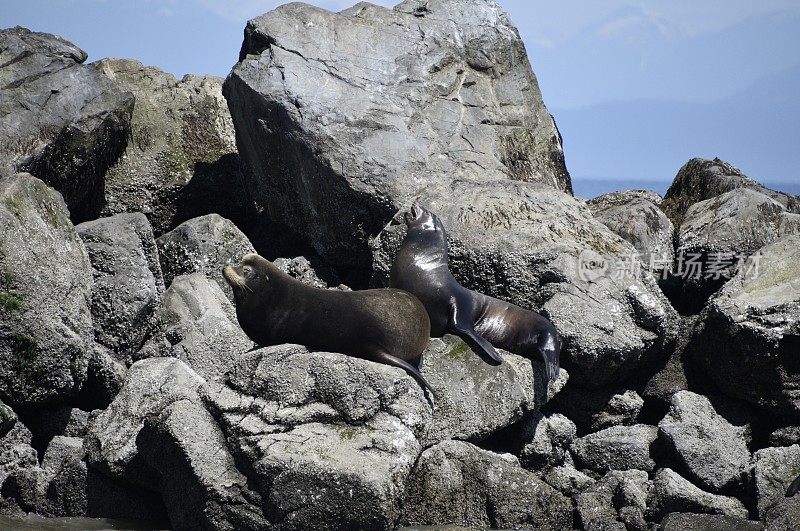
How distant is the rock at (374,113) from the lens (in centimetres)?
1320

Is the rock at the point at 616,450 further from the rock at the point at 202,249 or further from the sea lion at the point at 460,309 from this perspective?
the rock at the point at 202,249

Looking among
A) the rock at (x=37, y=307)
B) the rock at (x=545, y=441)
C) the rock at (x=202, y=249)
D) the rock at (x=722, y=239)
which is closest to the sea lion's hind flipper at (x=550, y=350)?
the rock at (x=545, y=441)

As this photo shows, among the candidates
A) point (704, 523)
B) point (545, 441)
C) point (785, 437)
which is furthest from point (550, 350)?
point (704, 523)

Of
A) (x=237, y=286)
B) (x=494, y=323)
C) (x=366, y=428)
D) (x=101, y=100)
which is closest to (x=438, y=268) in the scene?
(x=494, y=323)

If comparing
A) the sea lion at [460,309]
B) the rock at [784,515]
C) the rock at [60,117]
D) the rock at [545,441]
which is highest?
the rock at [60,117]

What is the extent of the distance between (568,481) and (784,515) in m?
1.98

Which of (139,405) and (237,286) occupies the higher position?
(237,286)

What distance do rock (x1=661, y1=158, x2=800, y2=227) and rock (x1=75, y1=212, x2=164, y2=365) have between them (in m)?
7.05

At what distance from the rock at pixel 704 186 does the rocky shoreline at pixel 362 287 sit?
6 cm

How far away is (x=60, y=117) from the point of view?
1356 cm

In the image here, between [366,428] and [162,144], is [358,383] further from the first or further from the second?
[162,144]

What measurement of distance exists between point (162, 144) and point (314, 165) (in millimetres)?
2865

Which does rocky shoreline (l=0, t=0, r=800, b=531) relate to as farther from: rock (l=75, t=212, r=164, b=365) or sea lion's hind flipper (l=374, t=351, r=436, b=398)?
sea lion's hind flipper (l=374, t=351, r=436, b=398)

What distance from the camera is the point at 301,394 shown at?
8.84 metres
